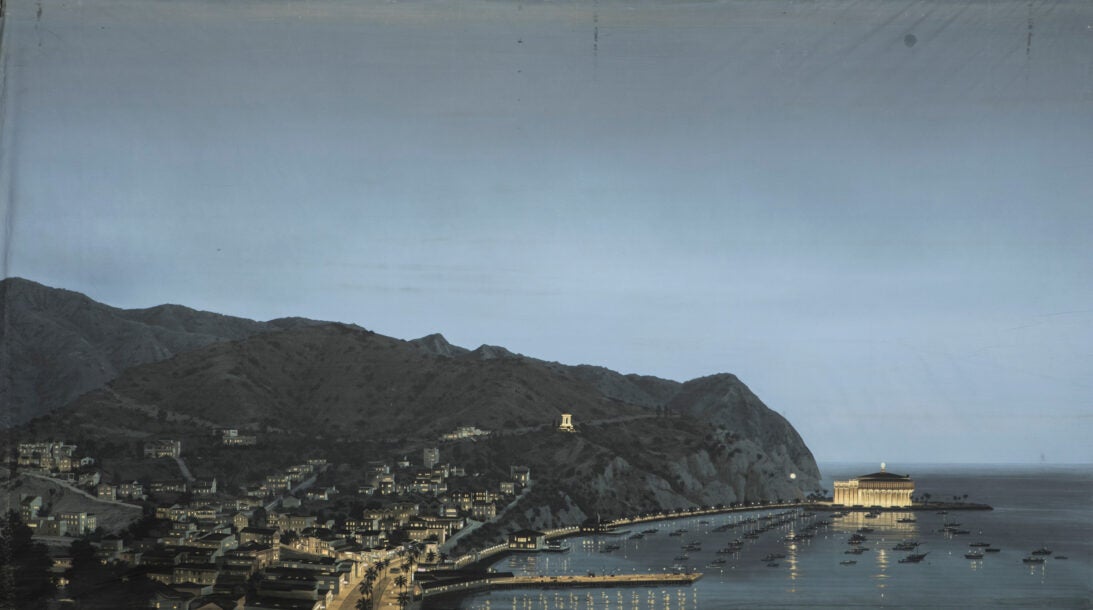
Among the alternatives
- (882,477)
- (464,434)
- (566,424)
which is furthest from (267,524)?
(882,477)

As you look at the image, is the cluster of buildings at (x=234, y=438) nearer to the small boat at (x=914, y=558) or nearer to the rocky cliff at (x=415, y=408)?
the rocky cliff at (x=415, y=408)

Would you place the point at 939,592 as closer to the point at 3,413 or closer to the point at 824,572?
the point at 824,572

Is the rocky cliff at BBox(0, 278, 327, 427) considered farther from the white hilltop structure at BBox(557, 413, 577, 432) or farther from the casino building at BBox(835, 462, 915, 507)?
the casino building at BBox(835, 462, 915, 507)

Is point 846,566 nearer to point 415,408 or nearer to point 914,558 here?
point 914,558

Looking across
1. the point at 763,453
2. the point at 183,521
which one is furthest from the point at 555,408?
the point at 183,521

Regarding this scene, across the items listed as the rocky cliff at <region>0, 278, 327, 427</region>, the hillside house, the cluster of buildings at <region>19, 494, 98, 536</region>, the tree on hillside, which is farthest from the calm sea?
the hillside house

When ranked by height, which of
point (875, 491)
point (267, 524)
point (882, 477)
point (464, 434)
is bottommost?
point (267, 524)

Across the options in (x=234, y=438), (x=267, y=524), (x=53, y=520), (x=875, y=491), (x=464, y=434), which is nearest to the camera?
(x=53, y=520)
